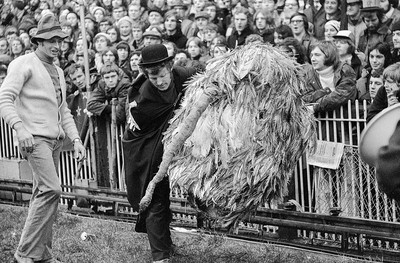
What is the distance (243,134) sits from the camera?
762 cm

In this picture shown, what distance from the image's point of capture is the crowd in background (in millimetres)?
9945

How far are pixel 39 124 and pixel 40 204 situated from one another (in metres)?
0.79

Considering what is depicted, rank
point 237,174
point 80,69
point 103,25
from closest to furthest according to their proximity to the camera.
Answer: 1. point 237,174
2. point 80,69
3. point 103,25

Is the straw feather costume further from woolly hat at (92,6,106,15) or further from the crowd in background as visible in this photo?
woolly hat at (92,6,106,15)

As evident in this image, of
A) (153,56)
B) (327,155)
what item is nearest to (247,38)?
(153,56)

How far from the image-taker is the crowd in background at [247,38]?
9.95 meters

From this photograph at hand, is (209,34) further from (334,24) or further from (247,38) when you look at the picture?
(247,38)

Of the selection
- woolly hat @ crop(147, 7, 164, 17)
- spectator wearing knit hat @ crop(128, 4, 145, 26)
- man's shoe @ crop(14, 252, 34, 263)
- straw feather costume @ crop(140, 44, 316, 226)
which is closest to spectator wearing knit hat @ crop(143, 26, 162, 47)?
woolly hat @ crop(147, 7, 164, 17)

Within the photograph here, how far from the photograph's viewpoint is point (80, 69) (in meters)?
14.2

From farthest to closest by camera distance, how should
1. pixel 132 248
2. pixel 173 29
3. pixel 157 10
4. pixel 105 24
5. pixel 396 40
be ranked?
pixel 105 24 → pixel 157 10 → pixel 173 29 → pixel 396 40 → pixel 132 248

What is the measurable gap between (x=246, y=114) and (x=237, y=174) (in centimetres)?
53

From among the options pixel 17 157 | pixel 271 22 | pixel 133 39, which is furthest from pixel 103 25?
pixel 271 22

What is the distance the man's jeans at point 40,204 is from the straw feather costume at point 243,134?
1352 millimetres

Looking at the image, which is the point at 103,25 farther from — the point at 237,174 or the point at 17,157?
the point at 237,174
